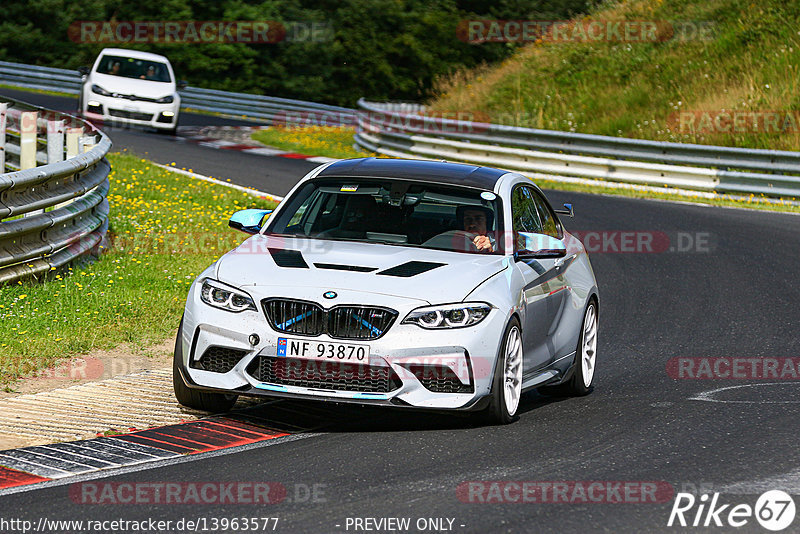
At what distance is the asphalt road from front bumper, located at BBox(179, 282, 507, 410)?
25cm

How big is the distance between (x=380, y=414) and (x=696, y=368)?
3297mm

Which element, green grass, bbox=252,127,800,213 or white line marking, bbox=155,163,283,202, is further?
green grass, bbox=252,127,800,213

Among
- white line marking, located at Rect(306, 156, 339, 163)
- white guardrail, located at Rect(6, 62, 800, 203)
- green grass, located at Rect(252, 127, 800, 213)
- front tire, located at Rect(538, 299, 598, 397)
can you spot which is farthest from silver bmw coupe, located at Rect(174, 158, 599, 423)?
white line marking, located at Rect(306, 156, 339, 163)

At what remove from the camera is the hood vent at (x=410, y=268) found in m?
7.44

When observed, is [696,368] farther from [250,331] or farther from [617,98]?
[617,98]

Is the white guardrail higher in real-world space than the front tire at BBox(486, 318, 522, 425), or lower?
lower

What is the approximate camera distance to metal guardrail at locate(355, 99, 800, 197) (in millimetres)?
22922

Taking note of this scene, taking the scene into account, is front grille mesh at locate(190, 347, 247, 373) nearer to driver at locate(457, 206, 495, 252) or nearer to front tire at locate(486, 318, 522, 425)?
front tire at locate(486, 318, 522, 425)

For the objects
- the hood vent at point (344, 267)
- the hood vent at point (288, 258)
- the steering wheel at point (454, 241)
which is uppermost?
the steering wheel at point (454, 241)

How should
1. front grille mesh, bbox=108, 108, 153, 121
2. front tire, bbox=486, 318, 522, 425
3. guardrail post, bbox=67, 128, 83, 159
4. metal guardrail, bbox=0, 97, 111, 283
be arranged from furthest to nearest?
front grille mesh, bbox=108, 108, 153, 121, guardrail post, bbox=67, 128, 83, 159, metal guardrail, bbox=0, 97, 111, 283, front tire, bbox=486, 318, 522, 425

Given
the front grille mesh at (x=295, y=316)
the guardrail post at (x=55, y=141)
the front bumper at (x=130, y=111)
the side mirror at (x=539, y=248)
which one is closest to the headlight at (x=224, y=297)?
the front grille mesh at (x=295, y=316)

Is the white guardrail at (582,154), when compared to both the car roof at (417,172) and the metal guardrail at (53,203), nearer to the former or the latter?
the metal guardrail at (53,203)

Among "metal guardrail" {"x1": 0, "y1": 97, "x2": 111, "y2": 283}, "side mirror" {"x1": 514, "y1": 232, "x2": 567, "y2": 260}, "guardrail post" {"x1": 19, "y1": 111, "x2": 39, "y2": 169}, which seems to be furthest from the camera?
"guardrail post" {"x1": 19, "y1": 111, "x2": 39, "y2": 169}

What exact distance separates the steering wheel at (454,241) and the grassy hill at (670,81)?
19637mm
